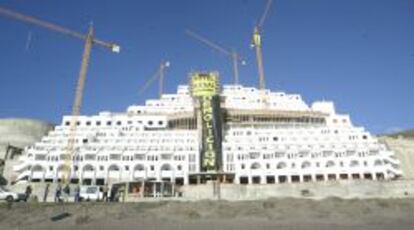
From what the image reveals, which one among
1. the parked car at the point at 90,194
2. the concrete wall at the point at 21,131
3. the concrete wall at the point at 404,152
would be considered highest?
the concrete wall at the point at 21,131

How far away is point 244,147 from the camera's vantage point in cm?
9819

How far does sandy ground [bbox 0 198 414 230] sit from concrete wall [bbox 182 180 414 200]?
999 inches

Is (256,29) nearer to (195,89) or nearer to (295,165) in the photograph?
(195,89)

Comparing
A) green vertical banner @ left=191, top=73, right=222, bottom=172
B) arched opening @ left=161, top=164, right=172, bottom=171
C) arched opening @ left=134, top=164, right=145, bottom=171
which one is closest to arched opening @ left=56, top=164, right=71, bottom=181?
arched opening @ left=134, top=164, right=145, bottom=171

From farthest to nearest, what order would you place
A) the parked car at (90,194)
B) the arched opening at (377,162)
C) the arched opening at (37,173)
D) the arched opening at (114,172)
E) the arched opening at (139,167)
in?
the arched opening at (377,162) → the arched opening at (139,167) → the arched opening at (114,172) → the arched opening at (37,173) → the parked car at (90,194)

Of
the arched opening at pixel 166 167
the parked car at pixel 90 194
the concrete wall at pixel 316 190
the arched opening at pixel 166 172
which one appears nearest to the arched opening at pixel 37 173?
the arched opening at pixel 166 172

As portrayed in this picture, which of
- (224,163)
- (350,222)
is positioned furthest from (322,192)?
(350,222)

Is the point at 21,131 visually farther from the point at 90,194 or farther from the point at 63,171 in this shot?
the point at 90,194

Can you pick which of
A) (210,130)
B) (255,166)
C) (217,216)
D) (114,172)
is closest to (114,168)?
(114,172)

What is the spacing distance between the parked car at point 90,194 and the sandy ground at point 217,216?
11415mm

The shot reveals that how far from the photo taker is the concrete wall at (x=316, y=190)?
233 feet

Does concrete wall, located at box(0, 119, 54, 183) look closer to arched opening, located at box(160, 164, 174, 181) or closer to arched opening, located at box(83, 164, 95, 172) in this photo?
arched opening, located at box(83, 164, 95, 172)

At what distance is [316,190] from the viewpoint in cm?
7362

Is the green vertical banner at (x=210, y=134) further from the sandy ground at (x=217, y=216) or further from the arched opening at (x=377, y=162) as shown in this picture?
the sandy ground at (x=217, y=216)
